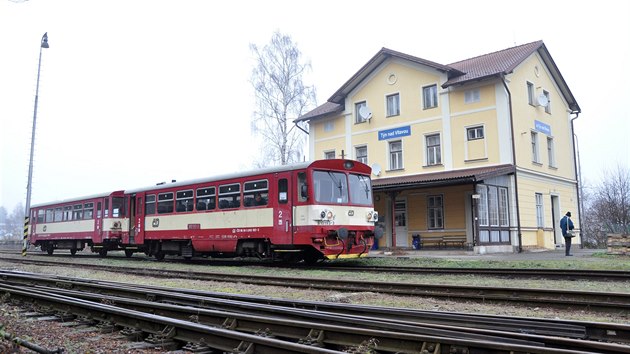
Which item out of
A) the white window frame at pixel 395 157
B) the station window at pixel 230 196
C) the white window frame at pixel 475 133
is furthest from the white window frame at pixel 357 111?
the station window at pixel 230 196

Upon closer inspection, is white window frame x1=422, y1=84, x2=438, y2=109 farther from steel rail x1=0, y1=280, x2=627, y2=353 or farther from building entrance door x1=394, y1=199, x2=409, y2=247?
steel rail x1=0, y1=280, x2=627, y2=353

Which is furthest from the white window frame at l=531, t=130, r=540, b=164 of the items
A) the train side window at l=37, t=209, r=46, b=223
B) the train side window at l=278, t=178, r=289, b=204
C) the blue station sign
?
the train side window at l=37, t=209, r=46, b=223

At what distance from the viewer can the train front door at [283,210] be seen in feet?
46.1

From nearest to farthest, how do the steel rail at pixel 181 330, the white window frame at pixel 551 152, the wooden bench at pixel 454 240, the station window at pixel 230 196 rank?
1. the steel rail at pixel 181 330
2. the station window at pixel 230 196
3. the wooden bench at pixel 454 240
4. the white window frame at pixel 551 152

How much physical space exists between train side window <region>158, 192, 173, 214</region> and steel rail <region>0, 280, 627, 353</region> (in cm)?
1185

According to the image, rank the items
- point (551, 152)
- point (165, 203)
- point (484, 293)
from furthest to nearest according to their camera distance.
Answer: point (551, 152) < point (165, 203) < point (484, 293)

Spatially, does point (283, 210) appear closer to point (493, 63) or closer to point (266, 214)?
point (266, 214)

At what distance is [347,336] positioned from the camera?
5.03 meters

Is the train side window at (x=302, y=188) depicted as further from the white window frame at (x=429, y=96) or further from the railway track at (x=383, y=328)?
the white window frame at (x=429, y=96)

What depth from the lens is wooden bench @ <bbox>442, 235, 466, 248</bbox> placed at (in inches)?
874

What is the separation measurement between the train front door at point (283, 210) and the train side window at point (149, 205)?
7.23 meters

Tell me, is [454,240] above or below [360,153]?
below

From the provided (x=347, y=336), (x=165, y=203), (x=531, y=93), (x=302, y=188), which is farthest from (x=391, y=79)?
(x=347, y=336)

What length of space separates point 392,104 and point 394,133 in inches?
65.3
